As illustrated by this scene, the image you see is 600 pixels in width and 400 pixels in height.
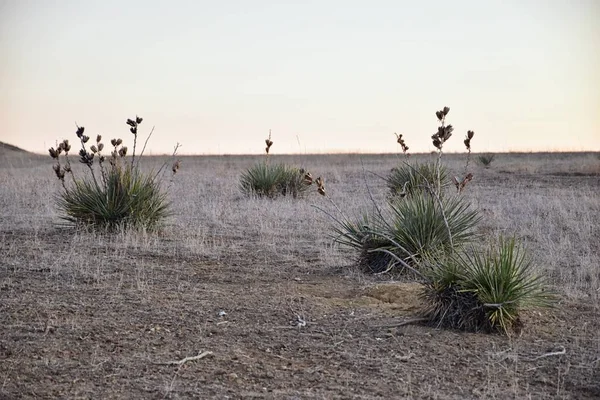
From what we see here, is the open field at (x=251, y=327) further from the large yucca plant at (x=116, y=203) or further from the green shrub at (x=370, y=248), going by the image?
the large yucca plant at (x=116, y=203)

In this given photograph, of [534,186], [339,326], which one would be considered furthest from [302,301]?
[534,186]

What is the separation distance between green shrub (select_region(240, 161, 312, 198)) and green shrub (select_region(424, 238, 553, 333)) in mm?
Result: 10519

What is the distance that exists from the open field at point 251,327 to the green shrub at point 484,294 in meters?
0.21

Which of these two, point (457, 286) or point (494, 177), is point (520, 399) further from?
point (494, 177)

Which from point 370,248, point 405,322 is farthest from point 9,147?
point 405,322

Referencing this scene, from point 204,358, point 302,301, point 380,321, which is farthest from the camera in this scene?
point 302,301

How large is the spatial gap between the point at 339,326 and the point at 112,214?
18.2 feet

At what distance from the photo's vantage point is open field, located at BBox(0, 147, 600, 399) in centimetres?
480

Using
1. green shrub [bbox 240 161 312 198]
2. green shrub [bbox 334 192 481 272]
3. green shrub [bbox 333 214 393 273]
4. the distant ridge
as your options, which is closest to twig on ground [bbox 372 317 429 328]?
green shrub [bbox 334 192 481 272]

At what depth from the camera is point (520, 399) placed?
458 cm

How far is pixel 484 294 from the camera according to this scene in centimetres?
601

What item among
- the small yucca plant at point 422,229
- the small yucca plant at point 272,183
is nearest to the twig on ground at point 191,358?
the small yucca plant at point 422,229

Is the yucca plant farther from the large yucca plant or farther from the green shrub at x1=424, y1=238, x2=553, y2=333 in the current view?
the large yucca plant

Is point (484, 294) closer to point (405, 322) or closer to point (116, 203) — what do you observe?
point (405, 322)
